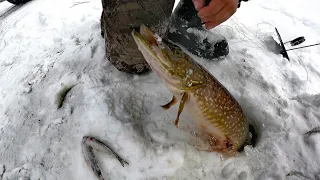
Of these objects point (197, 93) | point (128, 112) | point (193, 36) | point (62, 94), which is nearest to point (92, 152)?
point (128, 112)

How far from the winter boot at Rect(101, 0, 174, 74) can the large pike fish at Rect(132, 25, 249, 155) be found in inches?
13.4

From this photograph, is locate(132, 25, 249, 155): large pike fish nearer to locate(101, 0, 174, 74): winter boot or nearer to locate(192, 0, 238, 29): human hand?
locate(192, 0, 238, 29): human hand

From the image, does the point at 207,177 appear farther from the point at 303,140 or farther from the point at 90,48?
the point at 90,48

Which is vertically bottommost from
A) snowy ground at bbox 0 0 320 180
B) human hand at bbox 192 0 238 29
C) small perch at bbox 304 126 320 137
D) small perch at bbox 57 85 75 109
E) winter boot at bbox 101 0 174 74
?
small perch at bbox 304 126 320 137

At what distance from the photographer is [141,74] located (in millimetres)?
1880

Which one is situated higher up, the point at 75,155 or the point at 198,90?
the point at 198,90

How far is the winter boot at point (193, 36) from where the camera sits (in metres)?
2.11

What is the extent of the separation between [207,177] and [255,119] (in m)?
0.55

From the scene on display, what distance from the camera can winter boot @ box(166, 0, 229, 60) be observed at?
2107 millimetres

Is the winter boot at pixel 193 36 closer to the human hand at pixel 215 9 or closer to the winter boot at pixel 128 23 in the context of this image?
the winter boot at pixel 128 23

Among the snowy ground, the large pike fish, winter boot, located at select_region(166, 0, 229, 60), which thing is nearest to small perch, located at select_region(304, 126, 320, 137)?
the snowy ground

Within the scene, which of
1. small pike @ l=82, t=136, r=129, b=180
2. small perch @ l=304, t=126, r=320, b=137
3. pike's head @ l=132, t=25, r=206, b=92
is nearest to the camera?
pike's head @ l=132, t=25, r=206, b=92

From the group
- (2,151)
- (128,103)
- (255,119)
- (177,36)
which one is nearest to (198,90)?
(128,103)

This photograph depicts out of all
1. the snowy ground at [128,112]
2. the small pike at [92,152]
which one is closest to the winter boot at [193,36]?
the snowy ground at [128,112]
